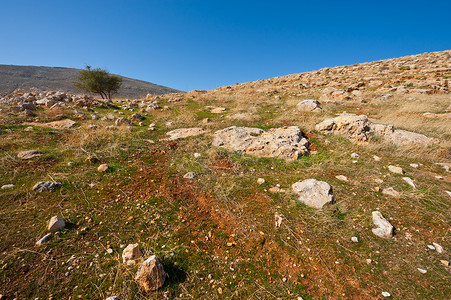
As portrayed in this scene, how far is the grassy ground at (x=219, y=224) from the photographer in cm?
238

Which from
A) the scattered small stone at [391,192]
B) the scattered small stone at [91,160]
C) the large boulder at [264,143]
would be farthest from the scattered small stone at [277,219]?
the scattered small stone at [91,160]

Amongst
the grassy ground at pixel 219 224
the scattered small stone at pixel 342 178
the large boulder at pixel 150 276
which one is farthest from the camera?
the scattered small stone at pixel 342 178

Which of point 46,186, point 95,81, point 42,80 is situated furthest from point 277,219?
point 42,80

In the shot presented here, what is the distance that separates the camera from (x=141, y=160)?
225 inches

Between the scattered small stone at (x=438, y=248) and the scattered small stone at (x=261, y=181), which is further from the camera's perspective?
the scattered small stone at (x=261, y=181)

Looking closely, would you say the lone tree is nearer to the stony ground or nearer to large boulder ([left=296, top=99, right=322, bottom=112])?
the stony ground

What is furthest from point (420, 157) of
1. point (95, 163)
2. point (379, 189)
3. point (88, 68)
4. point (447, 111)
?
point (88, 68)

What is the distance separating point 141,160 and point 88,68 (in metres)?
24.6

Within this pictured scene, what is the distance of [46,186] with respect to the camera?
396 centimetres

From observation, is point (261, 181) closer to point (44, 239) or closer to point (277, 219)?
point (277, 219)

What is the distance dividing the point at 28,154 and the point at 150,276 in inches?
241

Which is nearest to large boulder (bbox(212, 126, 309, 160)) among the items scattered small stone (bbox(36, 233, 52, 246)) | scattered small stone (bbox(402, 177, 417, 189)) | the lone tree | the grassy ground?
the grassy ground

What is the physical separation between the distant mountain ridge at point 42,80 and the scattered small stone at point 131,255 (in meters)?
62.7

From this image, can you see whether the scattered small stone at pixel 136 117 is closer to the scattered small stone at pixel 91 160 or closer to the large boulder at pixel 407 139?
the scattered small stone at pixel 91 160
